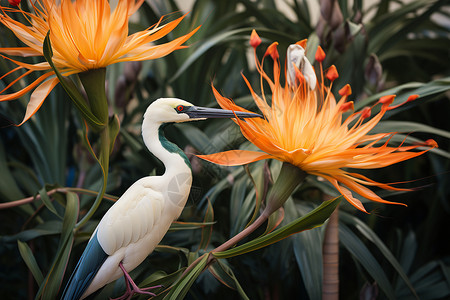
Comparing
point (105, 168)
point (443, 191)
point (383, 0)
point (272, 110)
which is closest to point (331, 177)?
point (272, 110)

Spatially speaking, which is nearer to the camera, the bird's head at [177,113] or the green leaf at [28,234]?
the bird's head at [177,113]

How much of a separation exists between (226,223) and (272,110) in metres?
0.21

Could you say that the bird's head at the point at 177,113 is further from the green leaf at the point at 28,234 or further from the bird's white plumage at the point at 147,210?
the green leaf at the point at 28,234

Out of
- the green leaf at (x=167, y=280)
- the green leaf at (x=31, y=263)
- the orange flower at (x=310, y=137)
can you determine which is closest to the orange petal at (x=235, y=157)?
the orange flower at (x=310, y=137)

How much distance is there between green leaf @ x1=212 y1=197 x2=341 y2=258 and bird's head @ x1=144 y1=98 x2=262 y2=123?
9 centimetres

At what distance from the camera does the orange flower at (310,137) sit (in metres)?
0.35

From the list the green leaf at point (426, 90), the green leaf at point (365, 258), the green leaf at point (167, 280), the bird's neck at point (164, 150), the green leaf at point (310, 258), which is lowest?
the green leaf at point (365, 258)

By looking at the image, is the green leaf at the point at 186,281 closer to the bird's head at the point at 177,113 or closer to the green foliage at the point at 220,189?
the green foliage at the point at 220,189

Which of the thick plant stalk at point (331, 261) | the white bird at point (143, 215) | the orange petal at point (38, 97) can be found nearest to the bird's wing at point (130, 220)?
the white bird at point (143, 215)

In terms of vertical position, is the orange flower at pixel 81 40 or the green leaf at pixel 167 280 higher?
the orange flower at pixel 81 40

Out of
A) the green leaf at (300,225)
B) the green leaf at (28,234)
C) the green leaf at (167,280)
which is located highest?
the green leaf at (300,225)

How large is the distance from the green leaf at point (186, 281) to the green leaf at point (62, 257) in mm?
110

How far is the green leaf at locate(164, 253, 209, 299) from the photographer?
36 cm

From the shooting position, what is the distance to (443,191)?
691 mm
